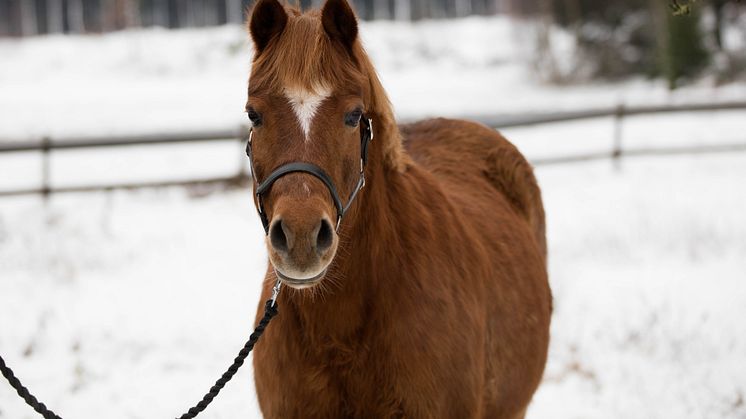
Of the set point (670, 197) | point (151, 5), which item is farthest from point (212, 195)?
point (151, 5)

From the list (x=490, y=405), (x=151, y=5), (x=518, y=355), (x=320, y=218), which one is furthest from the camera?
(x=151, y=5)

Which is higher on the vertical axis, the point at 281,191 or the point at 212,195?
the point at 281,191

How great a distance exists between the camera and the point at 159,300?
6.21 m

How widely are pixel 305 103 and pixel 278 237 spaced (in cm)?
42

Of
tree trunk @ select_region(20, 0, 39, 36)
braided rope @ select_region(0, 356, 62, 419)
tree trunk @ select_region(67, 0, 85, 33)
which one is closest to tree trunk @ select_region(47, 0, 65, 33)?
tree trunk @ select_region(67, 0, 85, 33)

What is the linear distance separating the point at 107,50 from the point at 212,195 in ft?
78.7

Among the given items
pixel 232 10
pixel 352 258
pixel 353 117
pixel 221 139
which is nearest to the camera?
pixel 353 117

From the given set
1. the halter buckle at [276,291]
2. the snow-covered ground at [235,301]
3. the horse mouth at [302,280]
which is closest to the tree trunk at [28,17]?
the snow-covered ground at [235,301]

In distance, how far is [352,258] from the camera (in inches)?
95.2

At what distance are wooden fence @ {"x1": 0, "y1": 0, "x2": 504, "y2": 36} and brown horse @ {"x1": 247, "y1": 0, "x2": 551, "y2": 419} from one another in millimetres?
32418

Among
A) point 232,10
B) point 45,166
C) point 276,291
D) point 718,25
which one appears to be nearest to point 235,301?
point 276,291

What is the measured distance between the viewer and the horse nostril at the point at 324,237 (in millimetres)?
1941

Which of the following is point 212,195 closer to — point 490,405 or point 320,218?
point 490,405

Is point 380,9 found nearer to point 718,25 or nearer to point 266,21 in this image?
point 718,25
